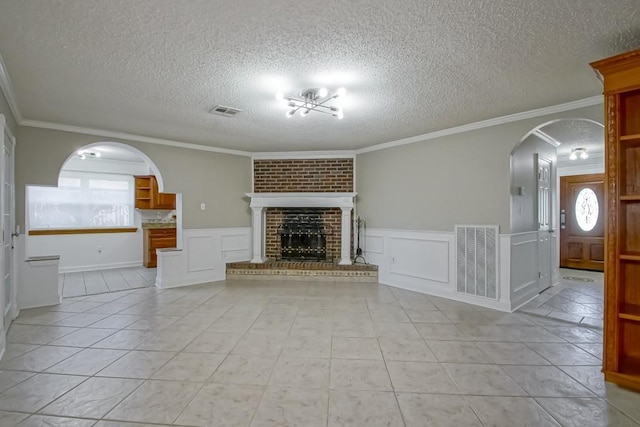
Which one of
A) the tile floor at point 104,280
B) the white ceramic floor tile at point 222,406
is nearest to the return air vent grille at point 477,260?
the white ceramic floor tile at point 222,406

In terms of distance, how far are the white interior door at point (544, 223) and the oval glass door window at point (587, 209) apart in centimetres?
233

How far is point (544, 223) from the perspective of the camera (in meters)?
4.89

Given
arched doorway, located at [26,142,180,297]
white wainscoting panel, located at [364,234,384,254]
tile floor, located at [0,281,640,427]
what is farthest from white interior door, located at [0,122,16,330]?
white wainscoting panel, located at [364,234,384,254]

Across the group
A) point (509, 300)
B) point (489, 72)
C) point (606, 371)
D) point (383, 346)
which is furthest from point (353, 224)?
point (606, 371)

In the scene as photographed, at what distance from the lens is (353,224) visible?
5715mm

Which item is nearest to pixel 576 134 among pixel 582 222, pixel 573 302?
pixel 573 302

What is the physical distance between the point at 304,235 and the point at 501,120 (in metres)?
3.61

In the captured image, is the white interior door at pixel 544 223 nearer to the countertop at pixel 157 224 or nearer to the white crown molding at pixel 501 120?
the white crown molding at pixel 501 120

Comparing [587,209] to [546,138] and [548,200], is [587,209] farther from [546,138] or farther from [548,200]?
[546,138]

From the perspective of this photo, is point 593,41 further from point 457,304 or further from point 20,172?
point 20,172

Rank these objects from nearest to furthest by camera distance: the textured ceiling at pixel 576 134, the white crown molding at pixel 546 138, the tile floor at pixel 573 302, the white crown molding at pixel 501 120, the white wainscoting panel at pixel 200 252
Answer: the white crown molding at pixel 501 120 < the tile floor at pixel 573 302 < the textured ceiling at pixel 576 134 < the white crown molding at pixel 546 138 < the white wainscoting panel at pixel 200 252

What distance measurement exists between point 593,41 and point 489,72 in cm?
65

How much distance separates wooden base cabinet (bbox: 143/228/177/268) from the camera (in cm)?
668

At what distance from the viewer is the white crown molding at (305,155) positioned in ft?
18.7
